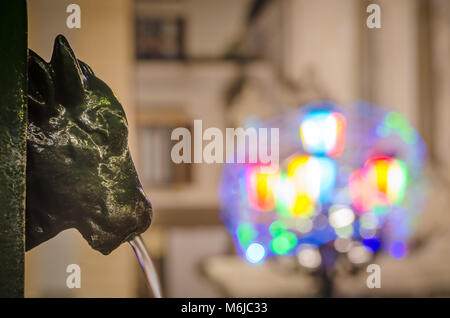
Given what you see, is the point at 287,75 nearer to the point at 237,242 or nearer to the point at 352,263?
the point at 237,242

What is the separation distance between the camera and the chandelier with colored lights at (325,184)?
152 inches

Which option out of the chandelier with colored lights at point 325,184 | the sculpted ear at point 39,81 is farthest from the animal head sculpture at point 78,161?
the chandelier with colored lights at point 325,184

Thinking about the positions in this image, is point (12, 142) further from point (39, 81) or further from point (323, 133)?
point (323, 133)

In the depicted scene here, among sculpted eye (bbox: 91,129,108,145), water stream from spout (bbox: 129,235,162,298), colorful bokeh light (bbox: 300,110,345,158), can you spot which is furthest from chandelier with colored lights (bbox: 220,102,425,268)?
sculpted eye (bbox: 91,129,108,145)

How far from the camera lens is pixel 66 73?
0.70 meters

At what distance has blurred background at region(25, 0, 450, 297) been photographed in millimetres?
4504

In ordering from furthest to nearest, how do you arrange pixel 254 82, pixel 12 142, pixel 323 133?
pixel 254 82 < pixel 323 133 < pixel 12 142

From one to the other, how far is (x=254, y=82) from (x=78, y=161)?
4119 millimetres

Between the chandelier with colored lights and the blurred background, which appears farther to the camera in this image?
the blurred background

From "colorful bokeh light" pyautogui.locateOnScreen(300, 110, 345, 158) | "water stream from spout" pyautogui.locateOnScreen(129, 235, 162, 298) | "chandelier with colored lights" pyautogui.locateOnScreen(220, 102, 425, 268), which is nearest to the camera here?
"water stream from spout" pyautogui.locateOnScreen(129, 235, 162, 298)

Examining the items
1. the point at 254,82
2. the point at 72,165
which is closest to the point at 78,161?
the point at 72,165

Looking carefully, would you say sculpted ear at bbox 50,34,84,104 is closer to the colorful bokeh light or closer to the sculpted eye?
the sculpted eye

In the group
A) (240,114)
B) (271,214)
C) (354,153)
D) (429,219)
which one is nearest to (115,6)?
(240,114)

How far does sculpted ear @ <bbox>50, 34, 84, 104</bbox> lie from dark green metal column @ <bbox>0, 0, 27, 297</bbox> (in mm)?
46
